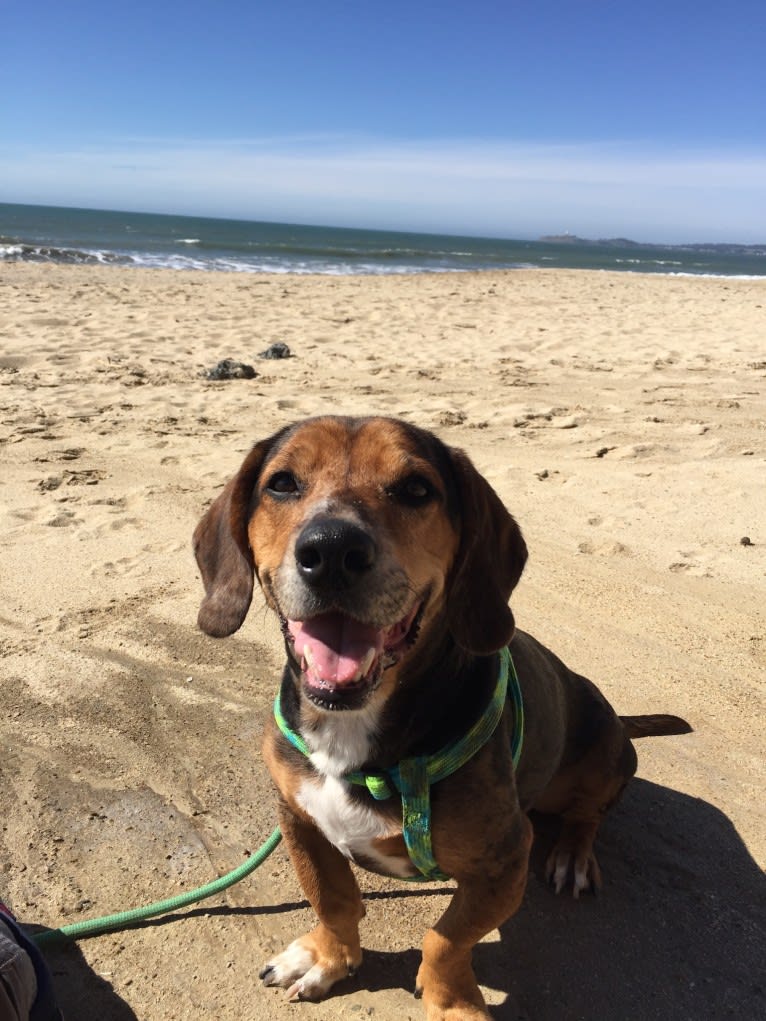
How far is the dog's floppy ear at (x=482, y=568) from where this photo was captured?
2.58m

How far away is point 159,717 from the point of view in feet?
13.3

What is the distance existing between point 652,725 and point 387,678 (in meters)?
1.61

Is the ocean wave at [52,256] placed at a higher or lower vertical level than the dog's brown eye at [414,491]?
higher

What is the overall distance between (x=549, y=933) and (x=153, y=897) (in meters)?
1.55

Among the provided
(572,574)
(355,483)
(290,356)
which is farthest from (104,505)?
(290,356)

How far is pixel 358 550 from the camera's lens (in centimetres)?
231

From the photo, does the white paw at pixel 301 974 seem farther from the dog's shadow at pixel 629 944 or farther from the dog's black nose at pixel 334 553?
the dog's black nose at pixel 334 553

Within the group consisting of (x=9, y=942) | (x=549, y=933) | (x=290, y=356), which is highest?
(x=290, y=356)

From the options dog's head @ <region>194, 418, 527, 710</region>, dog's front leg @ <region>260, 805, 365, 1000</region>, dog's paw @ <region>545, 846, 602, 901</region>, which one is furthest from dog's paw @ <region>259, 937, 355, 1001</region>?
dog's head @ <region>194, 418, 527, 710</region>

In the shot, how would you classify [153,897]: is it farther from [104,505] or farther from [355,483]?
[104,505]

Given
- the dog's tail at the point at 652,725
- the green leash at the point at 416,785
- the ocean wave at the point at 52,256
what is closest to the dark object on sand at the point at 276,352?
the dog's tail at the point at 652,725

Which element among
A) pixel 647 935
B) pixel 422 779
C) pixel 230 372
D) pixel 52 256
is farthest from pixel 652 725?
pixel 52 256

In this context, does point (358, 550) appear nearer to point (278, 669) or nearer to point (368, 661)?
point (368, 661)

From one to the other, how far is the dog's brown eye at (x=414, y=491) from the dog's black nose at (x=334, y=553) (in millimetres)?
409
